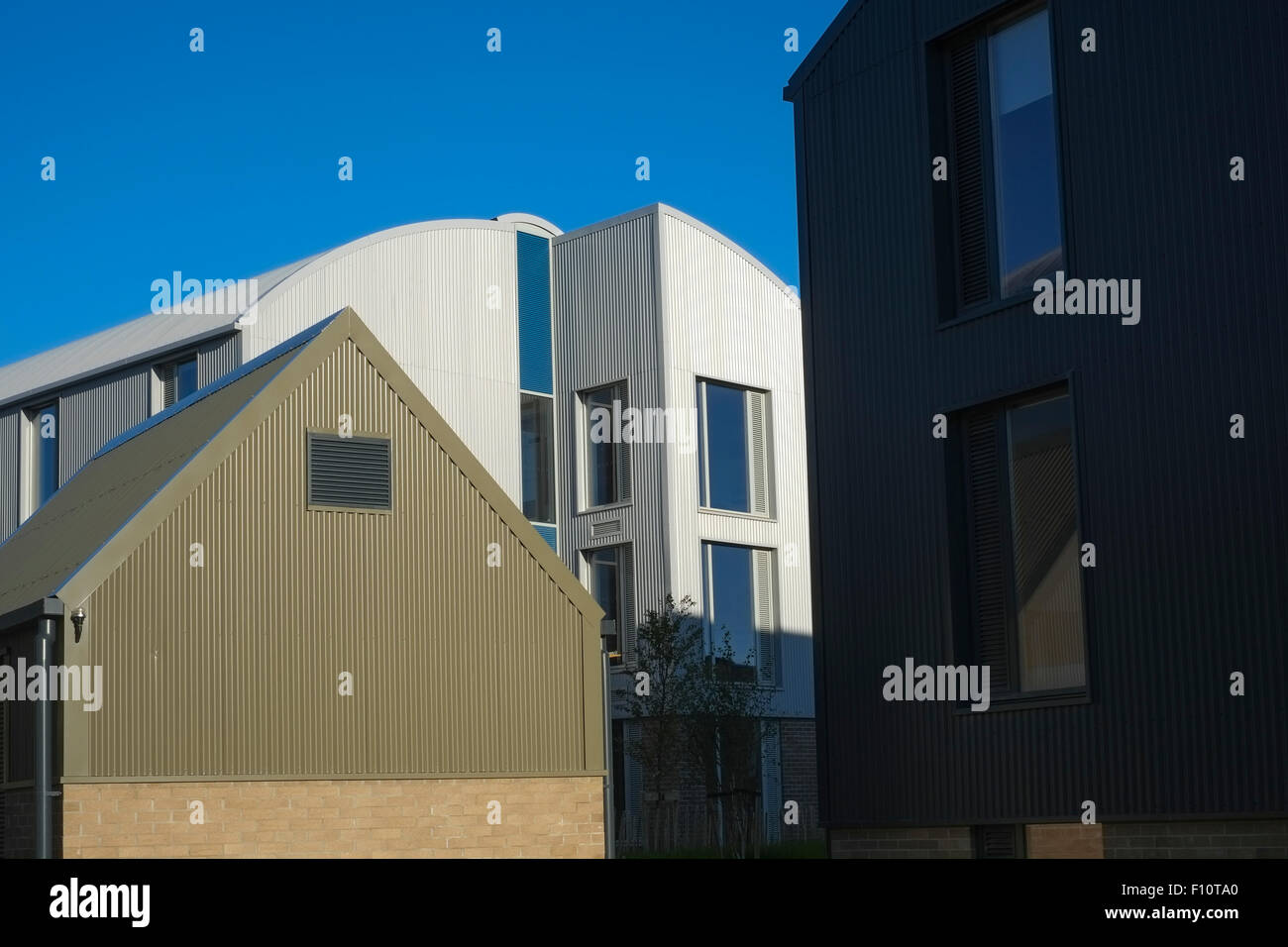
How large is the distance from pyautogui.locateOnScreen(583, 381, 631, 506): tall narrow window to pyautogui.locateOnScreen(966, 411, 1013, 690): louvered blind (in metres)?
18.4

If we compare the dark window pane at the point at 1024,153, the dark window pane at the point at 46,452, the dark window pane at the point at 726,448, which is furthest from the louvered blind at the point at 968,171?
the dark window pane at the point at 46,452

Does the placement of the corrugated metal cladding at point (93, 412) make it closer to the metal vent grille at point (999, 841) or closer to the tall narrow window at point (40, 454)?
the tall narrow window at point (40, 454)

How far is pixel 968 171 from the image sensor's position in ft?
57.8

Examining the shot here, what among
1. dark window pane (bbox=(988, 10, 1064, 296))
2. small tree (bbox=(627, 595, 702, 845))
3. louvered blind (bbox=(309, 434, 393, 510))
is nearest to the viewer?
dark window pane (bbox=(988, 10, 1064, 296))

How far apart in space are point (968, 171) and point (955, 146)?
345 millimetres

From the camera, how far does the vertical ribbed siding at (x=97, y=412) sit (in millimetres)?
34469

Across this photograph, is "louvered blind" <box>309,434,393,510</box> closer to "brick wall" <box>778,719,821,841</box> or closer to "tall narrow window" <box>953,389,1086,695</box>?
"tall narrow window" <box>953,389,1086,695</box>

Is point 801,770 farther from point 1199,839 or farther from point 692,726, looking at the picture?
point 1199,839

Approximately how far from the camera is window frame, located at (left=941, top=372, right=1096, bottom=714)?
15766 millimetres

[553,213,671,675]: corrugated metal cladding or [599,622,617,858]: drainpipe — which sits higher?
[553,213,671,675]: corrugated metal cladding

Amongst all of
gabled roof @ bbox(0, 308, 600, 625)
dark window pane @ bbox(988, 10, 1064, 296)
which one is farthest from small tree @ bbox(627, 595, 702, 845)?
dark window pane @ bbox(988, 10, 1064, 296)

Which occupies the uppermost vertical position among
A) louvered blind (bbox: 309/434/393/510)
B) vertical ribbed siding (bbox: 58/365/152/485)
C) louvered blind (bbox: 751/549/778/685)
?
vertical ribbed siding (bbox: 58/365/152/485)

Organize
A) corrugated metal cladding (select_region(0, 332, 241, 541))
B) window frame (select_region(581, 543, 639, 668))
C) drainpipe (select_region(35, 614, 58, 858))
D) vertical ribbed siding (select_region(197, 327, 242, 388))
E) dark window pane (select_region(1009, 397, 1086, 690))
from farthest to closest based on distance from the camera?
window frame (select_region(581, 543, 639, 668)), corrugated metal cladding (select_region(0, 332, 241, 541)), vertical ribbed siding (select_region(197, 327, 242, 388)), drainpipe (select_region(35, 614, 58, 858)), dark window pane (select_region(1009, 397, 1086, 690))
